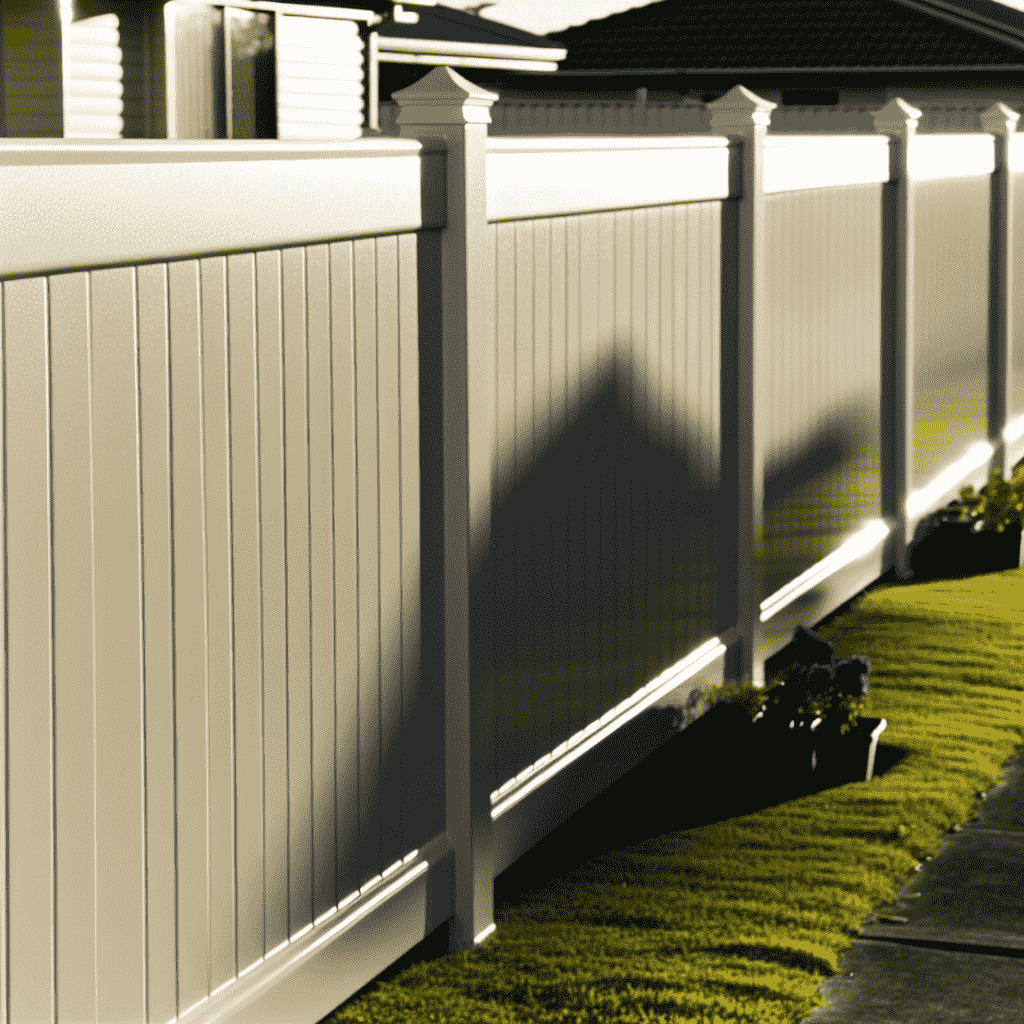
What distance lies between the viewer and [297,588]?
137 inches

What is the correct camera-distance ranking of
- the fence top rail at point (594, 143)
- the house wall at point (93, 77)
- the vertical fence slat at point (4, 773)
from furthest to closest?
the house wall at point (93, 77)
the fence top rail at point (594, 143)
the vertical fence slat at point (4, 773)

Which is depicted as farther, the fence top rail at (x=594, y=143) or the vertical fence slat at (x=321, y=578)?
the fence top rail at (x=594, y=143)

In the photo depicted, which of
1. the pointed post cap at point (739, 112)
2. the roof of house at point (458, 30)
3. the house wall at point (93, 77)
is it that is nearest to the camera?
the pointed post cap at point (739, 112)

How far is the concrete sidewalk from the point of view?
389 cm

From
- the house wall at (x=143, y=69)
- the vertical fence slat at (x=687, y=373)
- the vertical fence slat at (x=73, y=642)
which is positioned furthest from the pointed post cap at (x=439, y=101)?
the house wall at (x=143, y=69)

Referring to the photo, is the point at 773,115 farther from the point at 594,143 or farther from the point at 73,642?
the point at 73,642

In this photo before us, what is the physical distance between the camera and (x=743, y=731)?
560 cm

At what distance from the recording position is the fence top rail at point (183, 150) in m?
2.64

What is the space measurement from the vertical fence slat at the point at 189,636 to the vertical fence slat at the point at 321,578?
41 centimetres

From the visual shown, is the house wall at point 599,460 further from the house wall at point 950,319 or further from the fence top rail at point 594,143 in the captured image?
the house wall at point 950,319

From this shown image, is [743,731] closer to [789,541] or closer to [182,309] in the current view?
[789,541]

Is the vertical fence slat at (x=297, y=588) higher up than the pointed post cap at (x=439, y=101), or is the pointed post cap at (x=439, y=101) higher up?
the pointed post cap at (x=439, y=101)

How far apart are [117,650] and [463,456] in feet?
4.57

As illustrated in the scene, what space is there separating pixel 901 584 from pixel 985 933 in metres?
4.39
